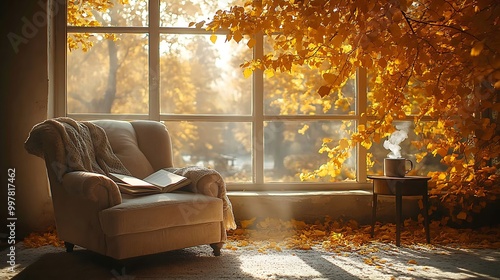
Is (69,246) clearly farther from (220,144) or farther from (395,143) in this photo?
(395,143)

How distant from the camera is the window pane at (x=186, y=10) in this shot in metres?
4.66

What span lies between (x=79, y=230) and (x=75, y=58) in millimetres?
1781

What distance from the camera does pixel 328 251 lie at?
3730 millimetres

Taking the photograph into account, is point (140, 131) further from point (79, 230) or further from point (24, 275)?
point (24, 275)

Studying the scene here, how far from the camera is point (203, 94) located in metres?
4.93

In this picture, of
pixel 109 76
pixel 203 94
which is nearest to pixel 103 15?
pixel 109 76

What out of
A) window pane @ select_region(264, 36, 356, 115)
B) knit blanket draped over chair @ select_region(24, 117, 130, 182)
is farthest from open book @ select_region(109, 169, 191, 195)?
window pane @ select_region(264, 36, 356, 115)

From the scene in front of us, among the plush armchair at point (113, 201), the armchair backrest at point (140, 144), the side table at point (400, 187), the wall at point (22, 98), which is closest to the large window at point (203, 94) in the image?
the wall at point (22, 98)

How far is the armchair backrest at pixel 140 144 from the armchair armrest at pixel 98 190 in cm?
70

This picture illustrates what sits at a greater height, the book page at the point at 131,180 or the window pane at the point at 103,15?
the window pane at the point at 103,15

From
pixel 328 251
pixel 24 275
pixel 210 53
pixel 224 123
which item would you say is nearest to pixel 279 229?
pixel 328 251

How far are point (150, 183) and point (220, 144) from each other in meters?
1.29

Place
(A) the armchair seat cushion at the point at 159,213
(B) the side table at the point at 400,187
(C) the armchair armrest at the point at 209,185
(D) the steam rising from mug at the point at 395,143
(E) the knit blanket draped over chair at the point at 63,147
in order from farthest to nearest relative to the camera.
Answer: (D) the steam rising from mug at the point at 395,143 → (B) the side table at the point at 400,187 → (C) the armchair armrest at the point at 209,185 → (E) the knit blanket draped over chair at the point at 63,147 → (A) the armchair seat cushion at the point at 159,213

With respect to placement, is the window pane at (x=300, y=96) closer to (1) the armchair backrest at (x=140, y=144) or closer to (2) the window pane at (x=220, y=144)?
(2) the window pane at (x=220, y=144)
